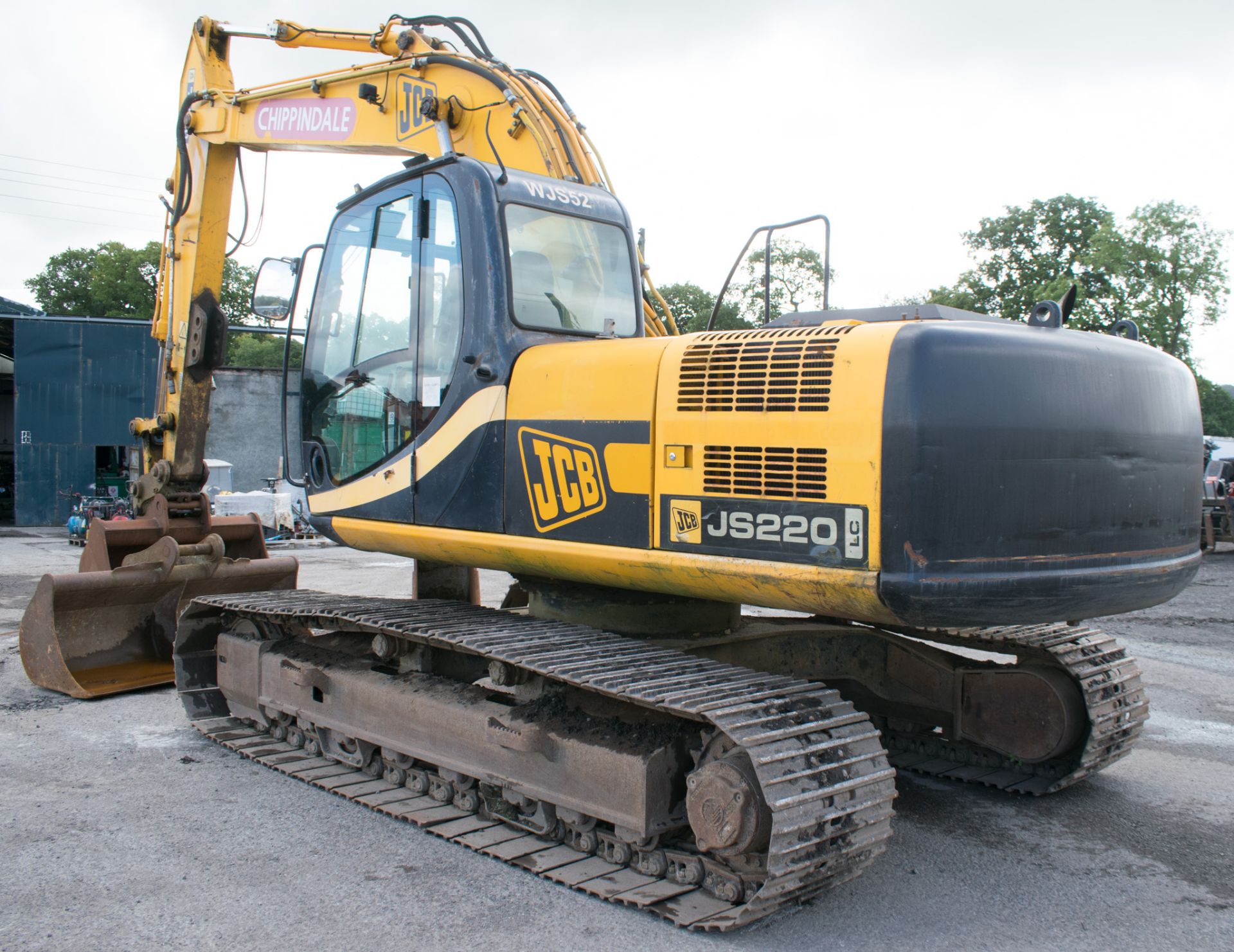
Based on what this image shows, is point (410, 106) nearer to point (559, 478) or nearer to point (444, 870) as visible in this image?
point (559, 478)

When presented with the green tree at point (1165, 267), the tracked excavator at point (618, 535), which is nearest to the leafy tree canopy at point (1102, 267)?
the green tree at point (1165, 267)

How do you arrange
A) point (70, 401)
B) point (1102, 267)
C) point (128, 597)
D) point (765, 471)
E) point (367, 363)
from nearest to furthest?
point (765, 471) → point (367, 363) → point (128, 597) → point (70, 401) → point (1102, 267)

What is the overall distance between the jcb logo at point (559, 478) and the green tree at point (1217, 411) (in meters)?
50.4

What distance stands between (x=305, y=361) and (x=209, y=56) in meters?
2.80

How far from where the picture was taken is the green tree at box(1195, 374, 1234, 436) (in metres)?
47.5

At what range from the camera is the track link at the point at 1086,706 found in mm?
4785

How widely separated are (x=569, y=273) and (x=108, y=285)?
6120 cm

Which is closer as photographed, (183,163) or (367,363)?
(367,363)

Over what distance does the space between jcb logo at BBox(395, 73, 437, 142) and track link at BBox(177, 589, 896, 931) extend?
9.20ft

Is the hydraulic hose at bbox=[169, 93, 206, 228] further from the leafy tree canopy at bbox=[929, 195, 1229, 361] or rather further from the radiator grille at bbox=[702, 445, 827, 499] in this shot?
the leafy tree canopy at bbox=[929, 195, 1229, 361]

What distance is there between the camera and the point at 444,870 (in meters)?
3.98

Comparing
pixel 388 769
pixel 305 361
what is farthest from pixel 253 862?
pixel 305 361

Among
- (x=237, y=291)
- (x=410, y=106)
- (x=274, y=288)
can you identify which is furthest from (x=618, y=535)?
(x=237, y=291)

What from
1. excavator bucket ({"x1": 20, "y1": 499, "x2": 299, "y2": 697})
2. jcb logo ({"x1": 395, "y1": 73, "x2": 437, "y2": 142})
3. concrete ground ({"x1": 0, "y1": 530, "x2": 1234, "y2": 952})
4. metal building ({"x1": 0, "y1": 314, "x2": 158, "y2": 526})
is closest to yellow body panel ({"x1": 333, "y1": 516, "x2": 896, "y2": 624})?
concrete ground ({"x1": 0, "y1": 530, "x2": 1234, "y2": 952})
